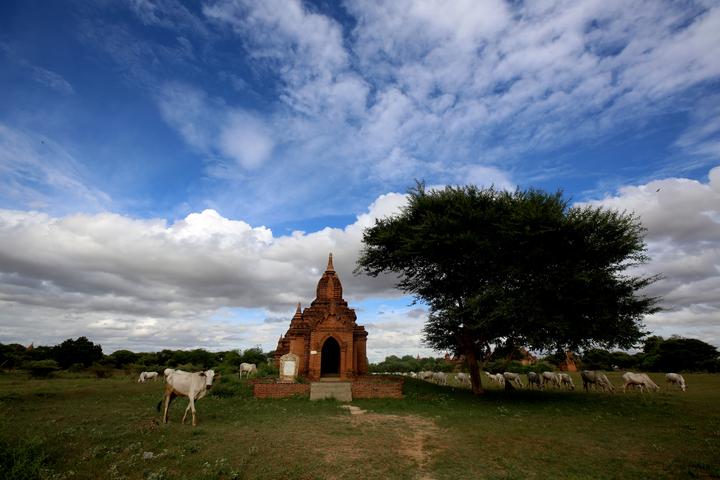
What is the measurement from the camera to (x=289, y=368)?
2394cm

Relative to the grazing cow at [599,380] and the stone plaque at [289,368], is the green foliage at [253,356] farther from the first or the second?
the grazing cow at [599,380]

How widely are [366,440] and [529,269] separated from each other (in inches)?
487

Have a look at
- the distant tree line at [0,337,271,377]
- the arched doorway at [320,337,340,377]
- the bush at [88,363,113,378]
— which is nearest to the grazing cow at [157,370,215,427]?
the arched doorway at [320,337,340,377]

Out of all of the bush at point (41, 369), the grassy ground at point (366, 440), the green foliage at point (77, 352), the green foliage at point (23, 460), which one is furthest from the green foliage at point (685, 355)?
the green foliage at point (77, 352)

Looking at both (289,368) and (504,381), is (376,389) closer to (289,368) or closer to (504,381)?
(289,368)

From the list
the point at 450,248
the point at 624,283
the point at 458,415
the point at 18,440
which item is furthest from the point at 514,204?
the point at 18,440

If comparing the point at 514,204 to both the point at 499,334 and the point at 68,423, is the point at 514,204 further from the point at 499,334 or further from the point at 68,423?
the point at 68,423

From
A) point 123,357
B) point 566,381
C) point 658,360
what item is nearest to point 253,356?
point 123,357

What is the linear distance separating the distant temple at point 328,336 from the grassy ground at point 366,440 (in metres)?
7.41

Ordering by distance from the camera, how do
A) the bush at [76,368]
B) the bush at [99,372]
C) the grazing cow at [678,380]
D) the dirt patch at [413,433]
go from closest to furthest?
the dirt patch at [413,433] < the grazing cow at [678,380] < the bush at [99,372] < the bush at [76,368]

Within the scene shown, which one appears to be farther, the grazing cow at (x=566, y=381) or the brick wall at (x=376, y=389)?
the grazing cow at (x=566, y=381)

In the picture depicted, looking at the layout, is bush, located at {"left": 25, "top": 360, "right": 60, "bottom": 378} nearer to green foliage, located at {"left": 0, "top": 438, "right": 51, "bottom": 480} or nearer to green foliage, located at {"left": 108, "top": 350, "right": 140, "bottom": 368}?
green foliage, located at {"left": 108, "top": 350, "right": 140, "bottom": 368}

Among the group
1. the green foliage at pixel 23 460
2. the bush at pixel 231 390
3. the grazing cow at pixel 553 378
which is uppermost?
the grazing cow at pixel 553 378

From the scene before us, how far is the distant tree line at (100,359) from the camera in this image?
39406 millimetres
